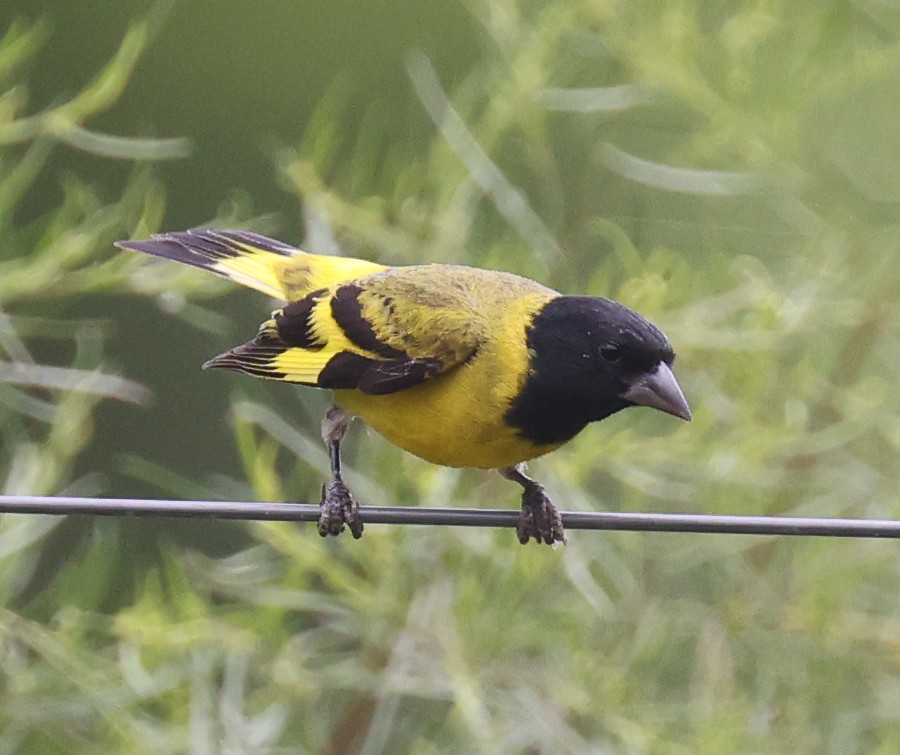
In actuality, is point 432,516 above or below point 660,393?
below

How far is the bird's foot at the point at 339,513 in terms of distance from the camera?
11.6ft

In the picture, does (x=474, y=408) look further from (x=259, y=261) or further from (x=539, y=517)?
(x=259, y=261)

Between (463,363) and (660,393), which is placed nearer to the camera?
(660,393)

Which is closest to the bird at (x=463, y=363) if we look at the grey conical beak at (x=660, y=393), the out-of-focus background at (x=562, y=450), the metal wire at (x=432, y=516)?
the grey conical beak at (x=660, y=393)

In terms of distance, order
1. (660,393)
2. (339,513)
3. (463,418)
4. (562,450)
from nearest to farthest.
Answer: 1. (660,393)
2. (463,418)
3. (339,513)
4. (562,450)

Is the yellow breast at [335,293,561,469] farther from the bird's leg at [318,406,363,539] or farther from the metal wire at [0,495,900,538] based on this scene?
the metal wire at [0,495,900,538]

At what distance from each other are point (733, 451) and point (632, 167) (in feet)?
2.71

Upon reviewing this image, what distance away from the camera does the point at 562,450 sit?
4090 millimetres

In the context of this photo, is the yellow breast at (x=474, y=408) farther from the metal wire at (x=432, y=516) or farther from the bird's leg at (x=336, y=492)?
the metal wire at (x=432, y=516)

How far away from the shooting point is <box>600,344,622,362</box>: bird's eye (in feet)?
9.96

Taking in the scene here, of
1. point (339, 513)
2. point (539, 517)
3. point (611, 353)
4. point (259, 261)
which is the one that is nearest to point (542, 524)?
point (539, 517)

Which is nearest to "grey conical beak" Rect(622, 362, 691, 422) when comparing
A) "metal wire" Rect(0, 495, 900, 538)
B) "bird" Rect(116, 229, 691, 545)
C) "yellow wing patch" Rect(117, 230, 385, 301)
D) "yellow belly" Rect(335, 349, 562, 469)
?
"bird" Rect(116, 229, 691, 545)

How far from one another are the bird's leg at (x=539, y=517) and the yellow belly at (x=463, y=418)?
1.17ft

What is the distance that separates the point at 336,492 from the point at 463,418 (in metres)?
0.60
